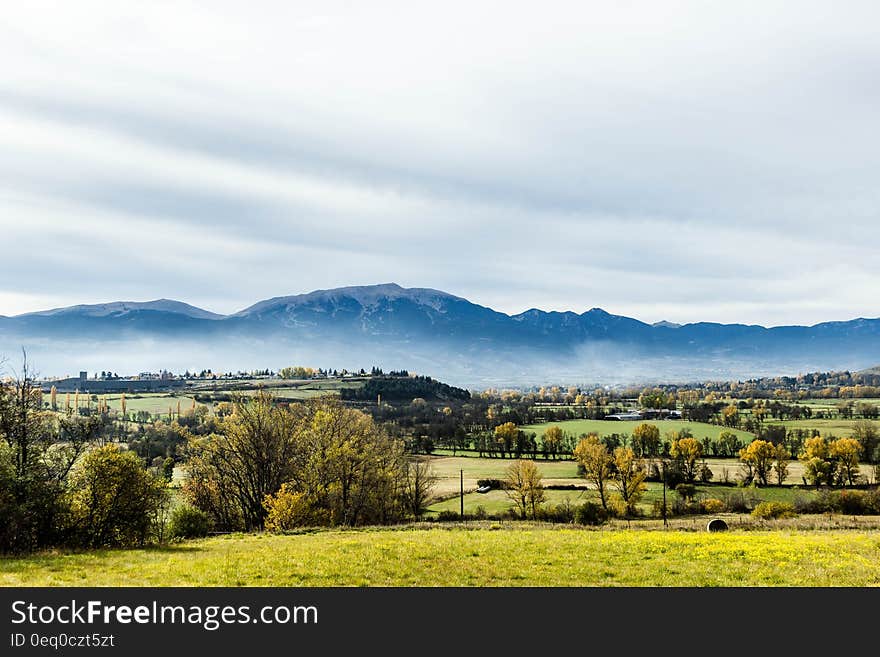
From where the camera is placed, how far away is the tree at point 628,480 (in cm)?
8415

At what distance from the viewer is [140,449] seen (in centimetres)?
10012

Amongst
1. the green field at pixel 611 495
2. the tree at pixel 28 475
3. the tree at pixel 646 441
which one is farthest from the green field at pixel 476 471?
the tree at pixel 28 475

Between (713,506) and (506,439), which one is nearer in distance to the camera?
(713,506)

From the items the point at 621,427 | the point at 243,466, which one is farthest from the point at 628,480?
the point at 621,427

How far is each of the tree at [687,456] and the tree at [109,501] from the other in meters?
96.7

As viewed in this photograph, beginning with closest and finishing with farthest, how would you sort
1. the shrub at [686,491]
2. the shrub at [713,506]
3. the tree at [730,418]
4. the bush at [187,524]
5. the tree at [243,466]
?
the bush at [187,524] → the tree at [243,466] → the shrub at [713,506] → the shrub at [686,491] → the tree at [730,418]

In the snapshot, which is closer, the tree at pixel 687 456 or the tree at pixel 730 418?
the tree at pixel 687 456

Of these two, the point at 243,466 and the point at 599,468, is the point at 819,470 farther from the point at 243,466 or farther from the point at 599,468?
the point at 243,466

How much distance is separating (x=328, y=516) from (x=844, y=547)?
1401 inches

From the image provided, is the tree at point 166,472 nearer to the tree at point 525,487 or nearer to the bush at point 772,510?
the tree at point 525,487

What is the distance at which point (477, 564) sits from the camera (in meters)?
20.9

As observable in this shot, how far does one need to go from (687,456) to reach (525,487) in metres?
45.0
